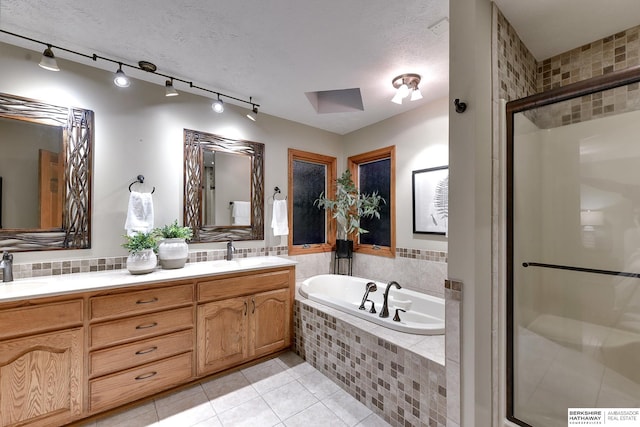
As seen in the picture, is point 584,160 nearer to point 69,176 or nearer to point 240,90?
point 240,90

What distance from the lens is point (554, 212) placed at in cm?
143

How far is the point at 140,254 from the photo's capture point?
77.7 inches

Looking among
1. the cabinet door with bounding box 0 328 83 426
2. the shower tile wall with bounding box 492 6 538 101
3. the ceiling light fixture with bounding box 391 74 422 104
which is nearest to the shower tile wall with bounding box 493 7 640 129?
the shower tile wall with bounding box 492 6 538 101

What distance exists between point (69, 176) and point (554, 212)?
3236 millimetres

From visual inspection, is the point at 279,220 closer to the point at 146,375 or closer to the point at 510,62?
the point at 146,375

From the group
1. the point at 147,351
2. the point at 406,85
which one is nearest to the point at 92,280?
the point at 147,351

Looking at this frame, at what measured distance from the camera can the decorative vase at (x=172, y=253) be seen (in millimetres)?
2182

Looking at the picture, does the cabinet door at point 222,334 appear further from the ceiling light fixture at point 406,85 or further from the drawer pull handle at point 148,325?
the ceiling light fixture at point 406,85

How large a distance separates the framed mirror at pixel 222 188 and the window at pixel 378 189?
1.33 m

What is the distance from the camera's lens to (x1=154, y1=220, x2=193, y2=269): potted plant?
2.19m

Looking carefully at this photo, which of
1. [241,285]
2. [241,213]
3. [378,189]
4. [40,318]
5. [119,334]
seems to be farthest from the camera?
[378,189]

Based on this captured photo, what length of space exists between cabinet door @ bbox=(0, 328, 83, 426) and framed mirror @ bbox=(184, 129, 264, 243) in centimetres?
115

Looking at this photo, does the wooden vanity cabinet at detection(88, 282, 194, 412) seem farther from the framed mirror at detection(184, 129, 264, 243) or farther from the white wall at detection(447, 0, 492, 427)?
the white wall at detection(447, 0, 492, 427)

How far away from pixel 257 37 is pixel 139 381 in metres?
2.46
